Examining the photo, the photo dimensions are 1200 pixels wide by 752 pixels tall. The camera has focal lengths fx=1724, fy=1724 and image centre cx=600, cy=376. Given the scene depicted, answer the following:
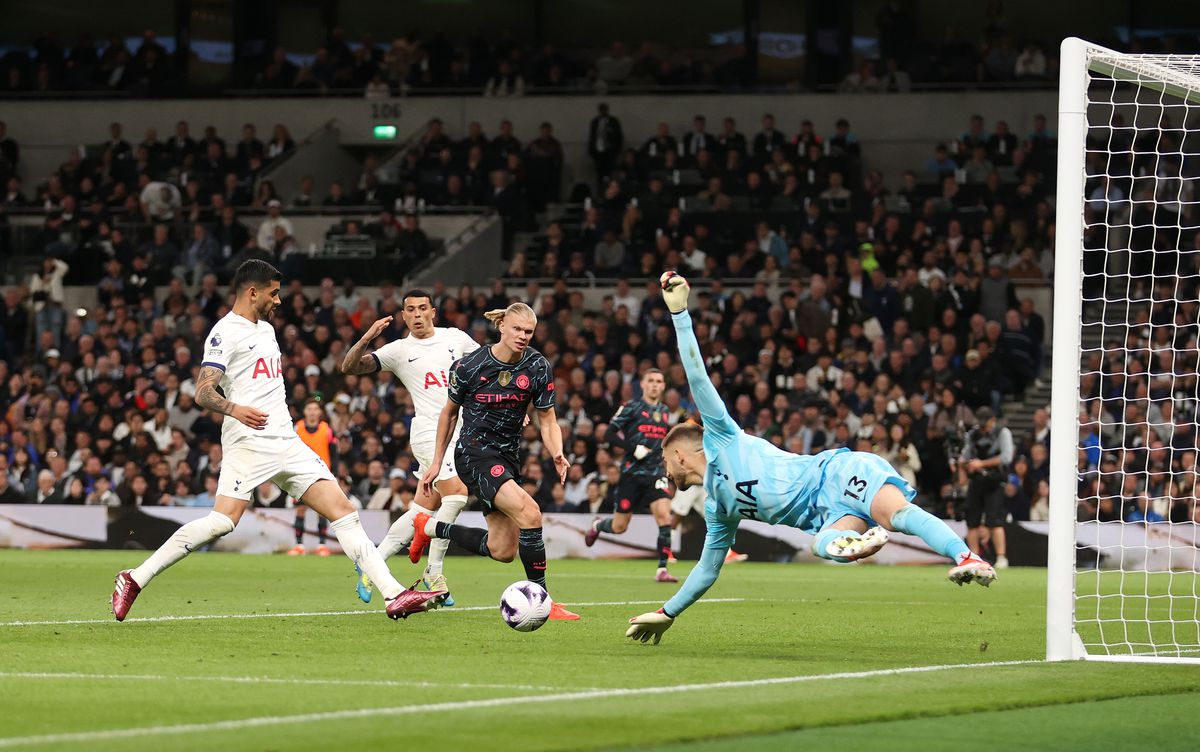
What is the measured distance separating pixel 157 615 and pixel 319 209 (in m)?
19.5

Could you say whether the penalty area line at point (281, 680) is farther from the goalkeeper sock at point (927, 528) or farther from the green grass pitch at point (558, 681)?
the goalkeeper sock at point (927, 528)

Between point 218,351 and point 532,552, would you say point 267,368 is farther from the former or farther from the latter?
point 532,552

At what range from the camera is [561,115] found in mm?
33844

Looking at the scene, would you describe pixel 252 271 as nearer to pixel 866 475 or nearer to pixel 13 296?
pixel 866 475

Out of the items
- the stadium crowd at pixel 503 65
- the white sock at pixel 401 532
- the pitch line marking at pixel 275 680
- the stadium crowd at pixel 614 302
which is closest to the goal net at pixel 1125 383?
the stadium crowd at pixel 614 302

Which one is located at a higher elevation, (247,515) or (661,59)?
(661,59)

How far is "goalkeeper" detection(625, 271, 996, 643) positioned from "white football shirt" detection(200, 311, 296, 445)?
2.92m

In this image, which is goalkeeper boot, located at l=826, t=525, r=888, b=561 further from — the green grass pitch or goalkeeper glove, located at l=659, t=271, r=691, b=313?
goalkeeper glove, located at l=659, t=271, r=691, b=313

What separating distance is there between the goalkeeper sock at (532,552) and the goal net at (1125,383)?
3.36 meters

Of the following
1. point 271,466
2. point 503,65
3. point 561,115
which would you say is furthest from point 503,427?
point 503,65

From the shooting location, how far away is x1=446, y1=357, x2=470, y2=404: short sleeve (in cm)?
1161

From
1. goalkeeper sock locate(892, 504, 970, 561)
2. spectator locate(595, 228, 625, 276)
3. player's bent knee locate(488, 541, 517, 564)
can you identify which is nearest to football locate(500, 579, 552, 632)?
player's bent knee locate(488, 541, 517, 564)

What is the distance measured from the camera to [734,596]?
50.9ft

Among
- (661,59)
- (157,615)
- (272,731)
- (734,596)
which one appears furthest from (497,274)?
(272,731)
